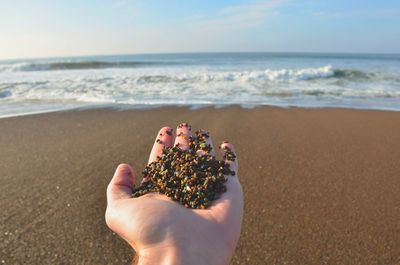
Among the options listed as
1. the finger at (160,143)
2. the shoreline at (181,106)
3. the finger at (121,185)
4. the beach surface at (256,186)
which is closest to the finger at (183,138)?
the finger at (160,143)

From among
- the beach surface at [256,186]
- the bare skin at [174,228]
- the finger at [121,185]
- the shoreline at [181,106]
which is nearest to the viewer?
the bare skin at [174,228]

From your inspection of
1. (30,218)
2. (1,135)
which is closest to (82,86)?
(1,135)

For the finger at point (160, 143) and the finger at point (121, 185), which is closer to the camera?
the finger at point (121, 185)

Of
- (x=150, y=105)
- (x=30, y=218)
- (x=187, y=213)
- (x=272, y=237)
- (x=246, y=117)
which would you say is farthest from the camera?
(x=150, y=105)

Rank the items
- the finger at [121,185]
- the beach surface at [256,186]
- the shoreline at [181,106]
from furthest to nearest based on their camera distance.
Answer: the shoreline at [181,106] → the beach surface at [256,186] → the finger at [121,185]

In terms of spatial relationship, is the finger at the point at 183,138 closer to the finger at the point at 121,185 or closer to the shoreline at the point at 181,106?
the finger at the point at 121,185

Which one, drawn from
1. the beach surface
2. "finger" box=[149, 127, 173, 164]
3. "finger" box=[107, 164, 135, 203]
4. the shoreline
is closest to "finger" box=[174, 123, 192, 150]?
"finger" box=[149, 127, 173, 164]

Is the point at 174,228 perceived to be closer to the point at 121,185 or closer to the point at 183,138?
the point at 121,185

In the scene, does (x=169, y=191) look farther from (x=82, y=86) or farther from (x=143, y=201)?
(x=82, y=86)
